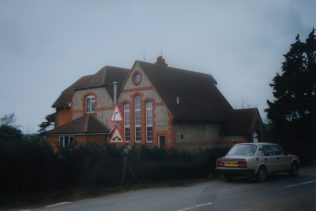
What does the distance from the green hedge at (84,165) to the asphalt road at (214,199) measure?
5.95 feet

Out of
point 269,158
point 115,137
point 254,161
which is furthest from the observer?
point 269,158

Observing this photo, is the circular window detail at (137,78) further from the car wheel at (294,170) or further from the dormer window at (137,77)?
the car wheel at (294,170)

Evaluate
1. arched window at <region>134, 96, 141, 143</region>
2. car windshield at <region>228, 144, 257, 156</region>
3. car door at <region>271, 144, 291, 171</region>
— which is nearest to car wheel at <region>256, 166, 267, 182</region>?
car windshield at <region>228, 144, 257, 156</region>

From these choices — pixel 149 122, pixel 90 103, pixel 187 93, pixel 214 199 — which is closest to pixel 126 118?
pixel 149 122

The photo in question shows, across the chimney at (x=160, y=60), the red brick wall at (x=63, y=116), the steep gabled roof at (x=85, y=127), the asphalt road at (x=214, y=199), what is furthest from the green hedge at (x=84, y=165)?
the red brick wall at (x=63, y=116)

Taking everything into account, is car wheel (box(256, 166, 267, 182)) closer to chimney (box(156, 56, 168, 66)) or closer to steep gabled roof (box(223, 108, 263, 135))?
steep gabled roof (box(223, 108, 263, 135))

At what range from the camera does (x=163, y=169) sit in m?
17.7

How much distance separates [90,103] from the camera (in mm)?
38438

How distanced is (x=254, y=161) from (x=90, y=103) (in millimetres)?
25064

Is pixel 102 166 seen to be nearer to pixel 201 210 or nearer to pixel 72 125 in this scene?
pixel 201 210

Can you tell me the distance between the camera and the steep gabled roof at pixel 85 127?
34.0 metres

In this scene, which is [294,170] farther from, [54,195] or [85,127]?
[85,127]

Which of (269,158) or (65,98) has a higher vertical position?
(65,98)

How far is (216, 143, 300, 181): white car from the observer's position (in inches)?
643
